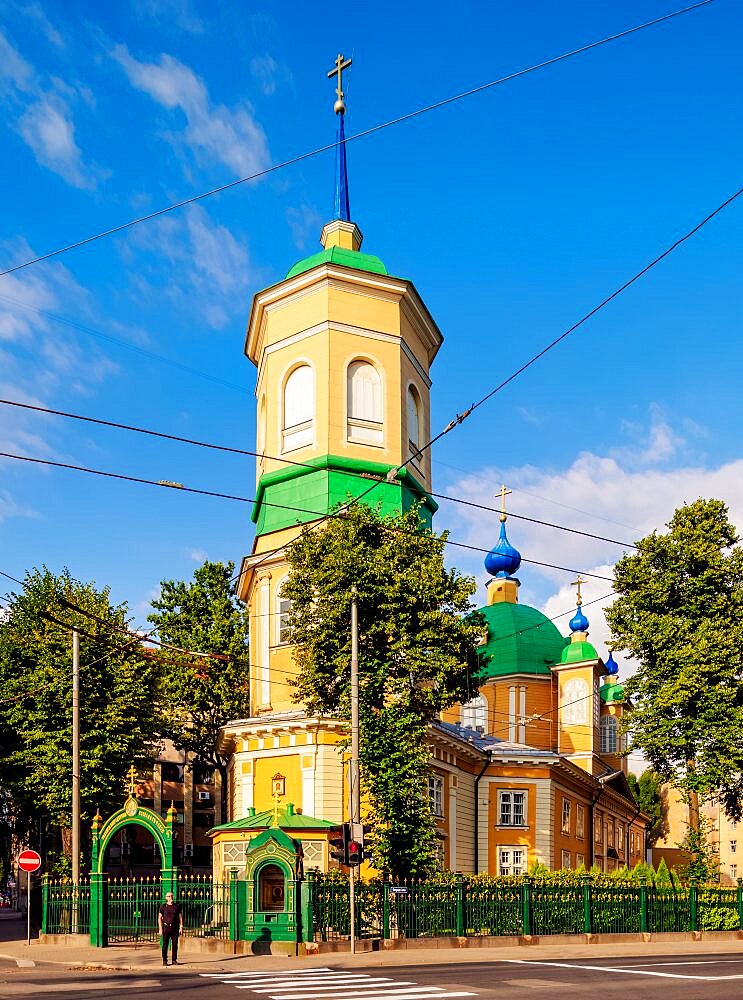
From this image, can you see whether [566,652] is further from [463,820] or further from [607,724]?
[463,820]

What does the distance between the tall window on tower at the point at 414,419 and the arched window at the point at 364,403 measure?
212 cm

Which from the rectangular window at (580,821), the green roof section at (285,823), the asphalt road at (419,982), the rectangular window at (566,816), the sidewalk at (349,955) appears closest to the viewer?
the asphalt road at (419,982)

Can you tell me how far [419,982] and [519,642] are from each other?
158 ft

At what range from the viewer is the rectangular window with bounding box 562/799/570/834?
5104 cm

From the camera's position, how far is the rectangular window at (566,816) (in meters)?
51.0

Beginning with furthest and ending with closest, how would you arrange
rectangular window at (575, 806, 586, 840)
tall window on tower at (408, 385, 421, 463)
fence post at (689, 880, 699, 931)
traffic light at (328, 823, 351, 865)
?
rectangular window at (575, 806, 586, 840), tall window on tower at (408, 385, 421, 463), fence post at (689, 880, 699, 931), traffic light at (328, 823, 351, 865)

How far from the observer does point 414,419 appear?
135ft

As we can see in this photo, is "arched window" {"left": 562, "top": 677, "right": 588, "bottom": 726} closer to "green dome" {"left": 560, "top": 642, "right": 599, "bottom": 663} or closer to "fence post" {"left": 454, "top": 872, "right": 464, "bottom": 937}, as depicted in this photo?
"green dome" {"left": 560, "top": 642, "right": 599, "bottom": 663}

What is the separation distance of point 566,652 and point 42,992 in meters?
51.3

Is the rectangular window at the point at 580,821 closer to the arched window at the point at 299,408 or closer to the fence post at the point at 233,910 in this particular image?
the arched window at the point at 299,408

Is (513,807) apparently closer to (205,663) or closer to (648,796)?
(205,663)

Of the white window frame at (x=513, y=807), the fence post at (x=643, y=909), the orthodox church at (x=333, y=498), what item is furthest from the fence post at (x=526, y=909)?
the white window frame at (x=513, y=807)

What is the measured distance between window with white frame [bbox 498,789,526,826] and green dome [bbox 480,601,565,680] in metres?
16.9

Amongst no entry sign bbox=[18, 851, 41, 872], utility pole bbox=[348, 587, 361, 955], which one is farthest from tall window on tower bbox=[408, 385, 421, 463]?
no entry sign bbox=[18, 851, 41, 872]
